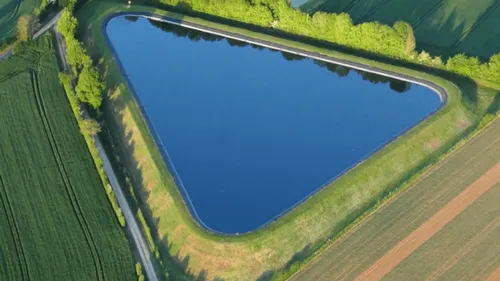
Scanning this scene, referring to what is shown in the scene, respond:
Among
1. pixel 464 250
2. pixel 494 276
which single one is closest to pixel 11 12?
pixel 464 250

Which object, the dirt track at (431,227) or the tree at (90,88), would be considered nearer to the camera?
the dirt track at (431,227)

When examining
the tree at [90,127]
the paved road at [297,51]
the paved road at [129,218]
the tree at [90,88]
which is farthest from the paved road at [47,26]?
the tree at [90,127]

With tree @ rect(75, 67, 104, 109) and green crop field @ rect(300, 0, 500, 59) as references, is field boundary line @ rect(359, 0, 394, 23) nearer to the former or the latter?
green crop field @ rect(300, 0, 500, 59)

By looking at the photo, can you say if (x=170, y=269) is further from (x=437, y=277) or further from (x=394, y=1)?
(x=394, y=1)

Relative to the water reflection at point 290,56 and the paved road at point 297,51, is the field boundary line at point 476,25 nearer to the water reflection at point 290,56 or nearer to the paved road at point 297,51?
the paved road at point 297,51

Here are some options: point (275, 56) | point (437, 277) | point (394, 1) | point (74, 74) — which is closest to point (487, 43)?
point (394, 1)
